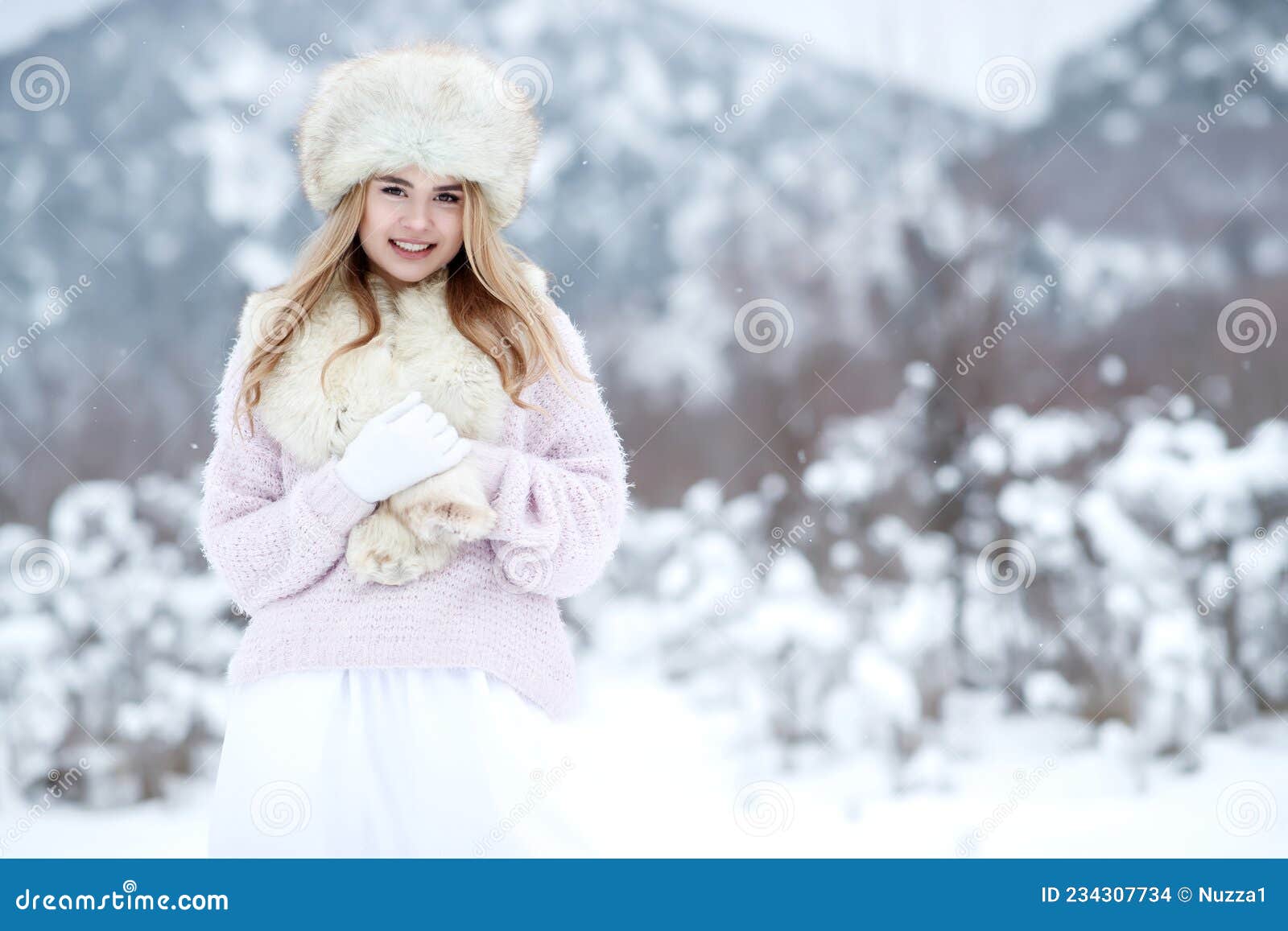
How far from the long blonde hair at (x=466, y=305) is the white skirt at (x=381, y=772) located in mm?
421

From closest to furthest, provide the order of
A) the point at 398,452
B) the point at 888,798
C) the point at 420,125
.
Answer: the point at 398,452 < the point at 420,125 < the point at 888,798

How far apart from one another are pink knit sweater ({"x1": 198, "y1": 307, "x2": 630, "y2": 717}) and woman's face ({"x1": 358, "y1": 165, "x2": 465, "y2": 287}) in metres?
0.25

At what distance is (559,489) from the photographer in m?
1.61

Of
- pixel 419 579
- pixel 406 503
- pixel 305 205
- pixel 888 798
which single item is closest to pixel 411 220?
pixel 406 503

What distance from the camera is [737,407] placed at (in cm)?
378

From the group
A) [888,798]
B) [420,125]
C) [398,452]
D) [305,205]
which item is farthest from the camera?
[305,205]

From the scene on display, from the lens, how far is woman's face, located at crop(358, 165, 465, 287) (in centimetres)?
162

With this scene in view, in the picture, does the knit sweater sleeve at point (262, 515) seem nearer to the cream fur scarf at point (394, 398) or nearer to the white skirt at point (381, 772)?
the cream fur scarf at point (394, 398)

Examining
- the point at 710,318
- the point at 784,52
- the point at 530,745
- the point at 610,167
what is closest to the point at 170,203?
the point at 610,167

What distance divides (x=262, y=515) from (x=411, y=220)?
0.48m

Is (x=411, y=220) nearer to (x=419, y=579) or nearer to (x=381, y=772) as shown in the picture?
(x=419, y=579)

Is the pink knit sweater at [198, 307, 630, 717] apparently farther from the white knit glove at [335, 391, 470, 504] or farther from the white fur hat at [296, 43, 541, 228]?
the white fur hat at [296, 43, 541, 228]

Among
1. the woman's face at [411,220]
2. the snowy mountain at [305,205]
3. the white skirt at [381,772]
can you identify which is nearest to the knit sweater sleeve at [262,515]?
the white skirt at [381,772]

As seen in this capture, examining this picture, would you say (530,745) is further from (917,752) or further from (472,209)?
(917,752)
